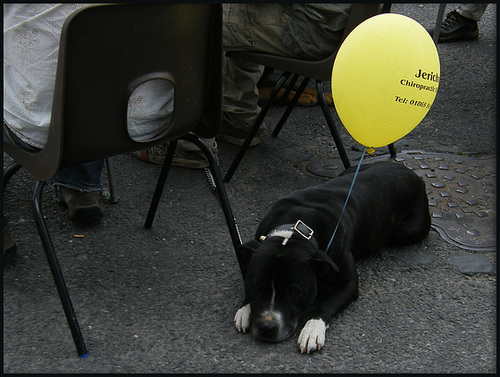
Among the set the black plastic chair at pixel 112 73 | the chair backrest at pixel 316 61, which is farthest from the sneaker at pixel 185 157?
the black plastic chair at pixel 112 73

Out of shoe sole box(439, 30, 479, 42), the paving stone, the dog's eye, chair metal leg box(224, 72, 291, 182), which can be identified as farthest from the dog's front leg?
shoe sole box(439, 30, 479, 42)

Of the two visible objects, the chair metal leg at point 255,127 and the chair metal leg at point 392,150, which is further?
the chair metal leg at point 392,150

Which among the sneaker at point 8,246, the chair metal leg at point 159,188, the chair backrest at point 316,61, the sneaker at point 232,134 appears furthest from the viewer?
the sneaker at point 232,134

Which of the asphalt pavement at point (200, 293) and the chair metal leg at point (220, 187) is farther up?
the chair metal leg at point (220, 187)

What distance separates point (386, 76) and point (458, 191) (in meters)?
1.40

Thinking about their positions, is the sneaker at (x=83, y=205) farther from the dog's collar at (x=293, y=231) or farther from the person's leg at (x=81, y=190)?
the dog's collar at (x=293, y=231)

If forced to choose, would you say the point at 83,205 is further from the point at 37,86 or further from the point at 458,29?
the point at 458,29

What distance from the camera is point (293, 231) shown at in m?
2.64

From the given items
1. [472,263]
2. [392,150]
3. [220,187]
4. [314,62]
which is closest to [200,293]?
[220,187]

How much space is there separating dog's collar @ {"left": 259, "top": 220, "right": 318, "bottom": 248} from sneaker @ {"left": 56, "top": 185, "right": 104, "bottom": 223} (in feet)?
3.44

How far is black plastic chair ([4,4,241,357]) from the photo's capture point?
6.65ft

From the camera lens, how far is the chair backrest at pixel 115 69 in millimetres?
2022

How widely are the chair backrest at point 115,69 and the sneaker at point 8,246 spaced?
1.98ft

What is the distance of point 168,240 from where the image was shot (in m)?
3.22
